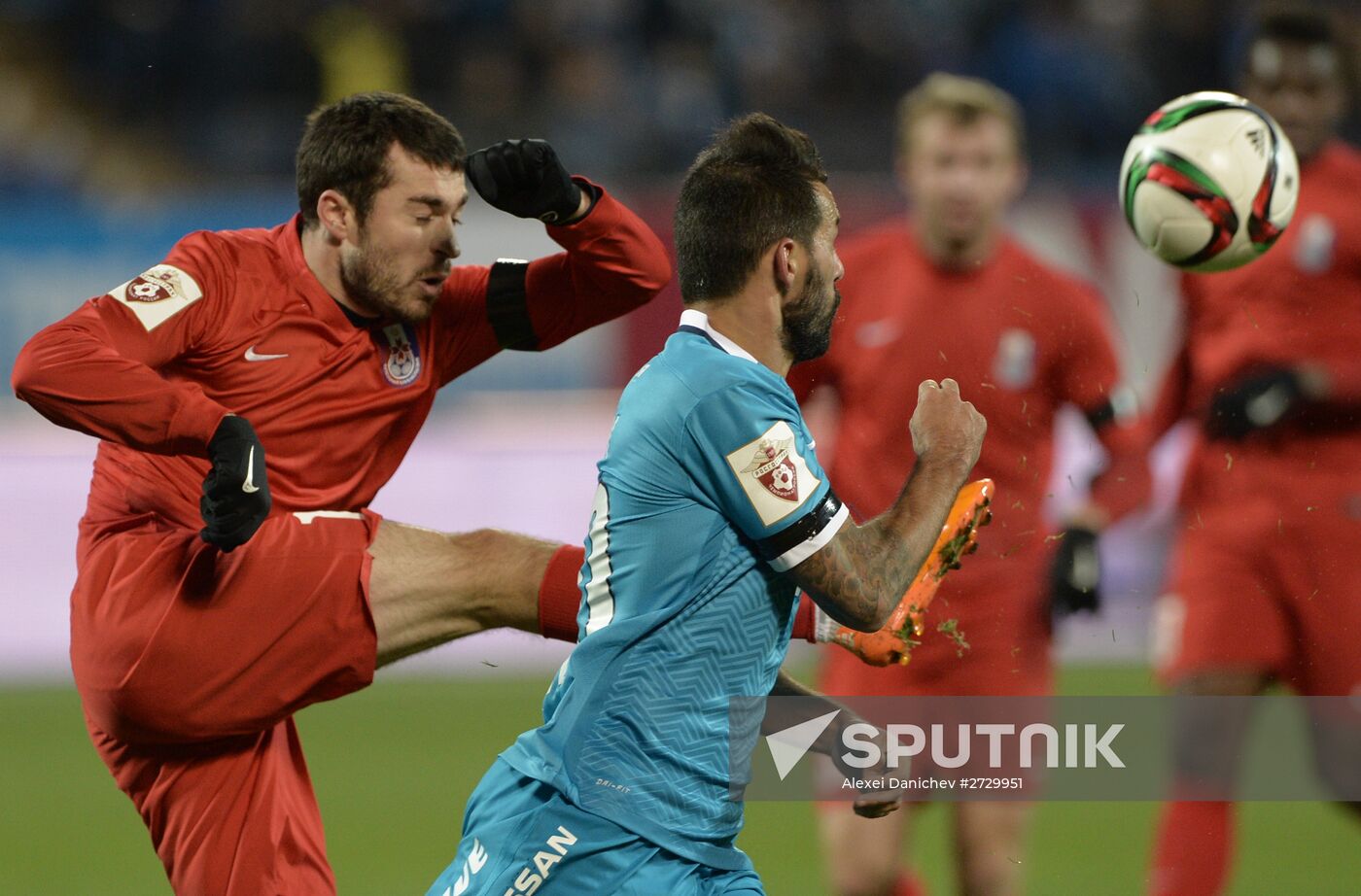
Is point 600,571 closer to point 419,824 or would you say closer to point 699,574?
point 699,574

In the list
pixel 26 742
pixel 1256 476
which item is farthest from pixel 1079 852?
pixel 26 742

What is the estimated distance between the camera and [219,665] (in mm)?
3488

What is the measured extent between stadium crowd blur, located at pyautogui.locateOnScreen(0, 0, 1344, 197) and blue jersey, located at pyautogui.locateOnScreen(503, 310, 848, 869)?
356 inches

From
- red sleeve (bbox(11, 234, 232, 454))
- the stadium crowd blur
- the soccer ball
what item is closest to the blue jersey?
red sleeve (bbox(11, 234, 232, 454))

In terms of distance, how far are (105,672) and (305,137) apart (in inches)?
48.7

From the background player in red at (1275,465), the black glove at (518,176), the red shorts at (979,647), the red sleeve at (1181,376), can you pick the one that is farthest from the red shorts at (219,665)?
the red sleeve at (1181,376)

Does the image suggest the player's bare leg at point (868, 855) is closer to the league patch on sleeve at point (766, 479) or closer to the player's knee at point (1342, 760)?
the player's knee at point (1342, 760)

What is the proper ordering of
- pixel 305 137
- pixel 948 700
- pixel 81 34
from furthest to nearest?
pixel 81 34 < pixel 948 700 < pixel 305 137

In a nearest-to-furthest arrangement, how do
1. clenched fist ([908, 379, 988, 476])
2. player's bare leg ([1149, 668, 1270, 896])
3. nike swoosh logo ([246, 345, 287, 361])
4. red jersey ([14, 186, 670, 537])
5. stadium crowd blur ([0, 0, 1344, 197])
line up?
clenched fist ([908, 379, 988, 476]) → red jersey ([14, 186, 670, 537]) → nike swoosh logo ([246, 345, 287, 361]) → player's bare leg ([1149, 668, 1270, 896]) → stadium crowd blur ([0, 0, 1344, 197])

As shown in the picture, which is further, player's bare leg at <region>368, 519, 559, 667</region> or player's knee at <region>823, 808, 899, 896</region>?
player's knee at <region>823, 808, 899, 896</region>

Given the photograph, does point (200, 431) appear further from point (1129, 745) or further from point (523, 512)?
point (523, 512)

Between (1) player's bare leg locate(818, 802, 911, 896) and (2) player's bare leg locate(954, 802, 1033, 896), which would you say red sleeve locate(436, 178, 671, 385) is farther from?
(2) player's bare leg locate(954, 802, 1033, 896)

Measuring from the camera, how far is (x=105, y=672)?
11.6 feet

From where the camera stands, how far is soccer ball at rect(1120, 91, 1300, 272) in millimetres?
3838
